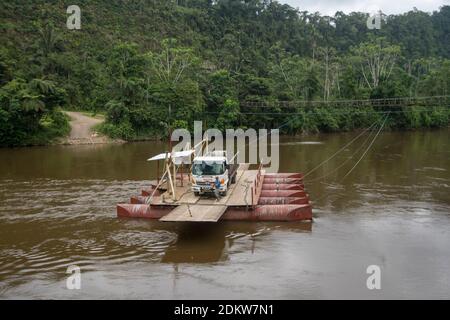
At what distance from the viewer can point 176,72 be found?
59.9 m

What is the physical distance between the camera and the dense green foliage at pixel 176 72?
5247 centimetres

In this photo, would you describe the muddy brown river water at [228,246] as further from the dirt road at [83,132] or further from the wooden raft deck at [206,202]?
the dirt road at [83,132]

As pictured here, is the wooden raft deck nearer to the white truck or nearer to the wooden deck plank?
the wooden deck plank

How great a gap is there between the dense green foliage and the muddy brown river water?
78.5ft

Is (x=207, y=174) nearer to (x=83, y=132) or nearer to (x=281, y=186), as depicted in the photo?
(x=281, y=186)

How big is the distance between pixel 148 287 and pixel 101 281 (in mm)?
1463

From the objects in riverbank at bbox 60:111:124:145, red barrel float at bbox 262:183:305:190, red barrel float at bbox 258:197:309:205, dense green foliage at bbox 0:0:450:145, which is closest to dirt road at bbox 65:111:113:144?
riverbank at bbox 60:111:124:145

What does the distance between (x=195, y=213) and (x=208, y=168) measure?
2948 mm

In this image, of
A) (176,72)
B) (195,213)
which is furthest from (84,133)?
(195,213)

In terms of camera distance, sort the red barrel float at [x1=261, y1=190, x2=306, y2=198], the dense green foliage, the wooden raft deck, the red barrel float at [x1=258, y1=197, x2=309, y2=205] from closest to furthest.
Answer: the wooden raft deck < the red barrel float at [x1=258, y1=197, x2=309, y2=205] < the red barrel float at [x1=261, y1=190, x2=306, y2=198] < the dense green foliage

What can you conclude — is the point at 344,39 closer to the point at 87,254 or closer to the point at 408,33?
the point at 408,33

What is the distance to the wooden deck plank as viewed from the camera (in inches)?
660

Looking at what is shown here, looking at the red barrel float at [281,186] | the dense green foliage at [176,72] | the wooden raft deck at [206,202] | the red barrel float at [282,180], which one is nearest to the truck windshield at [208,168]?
the wooden raft deck at [206,202]
